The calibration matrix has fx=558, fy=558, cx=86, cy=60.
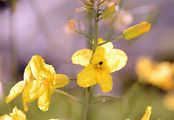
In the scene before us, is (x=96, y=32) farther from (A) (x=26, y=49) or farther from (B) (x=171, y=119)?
(A) (x=26, y=49)

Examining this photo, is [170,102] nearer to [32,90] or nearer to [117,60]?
[117,60]

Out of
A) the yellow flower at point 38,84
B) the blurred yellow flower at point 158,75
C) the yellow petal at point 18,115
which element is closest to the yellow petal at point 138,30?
the yellow flower at point 38,84

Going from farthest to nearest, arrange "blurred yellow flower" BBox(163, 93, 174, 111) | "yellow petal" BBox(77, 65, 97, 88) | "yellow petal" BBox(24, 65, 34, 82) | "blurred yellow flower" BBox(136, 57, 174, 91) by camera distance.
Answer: "blurred yellow flower" BBox(163, 93, 174, 111) < "blurred yellow flower" BBox(136, 57, 174, 91) < "yellow petal" BBox(24, 65, 34, 82) < "yellow petal" BBox(77, 65, 97, 88)

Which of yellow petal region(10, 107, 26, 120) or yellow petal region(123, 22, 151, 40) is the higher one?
yellow petal region(123, 22, 151, 40)

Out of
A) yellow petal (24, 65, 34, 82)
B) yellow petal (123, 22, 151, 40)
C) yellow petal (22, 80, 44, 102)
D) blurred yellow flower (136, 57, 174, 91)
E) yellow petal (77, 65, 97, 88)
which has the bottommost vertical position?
blurred yellow flower (136, 57, 174, 91)

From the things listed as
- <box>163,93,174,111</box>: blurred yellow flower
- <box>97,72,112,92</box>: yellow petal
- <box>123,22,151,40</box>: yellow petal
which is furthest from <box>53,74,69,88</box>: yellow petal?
<box>163,93,174,111</box>: blurred yellow flower

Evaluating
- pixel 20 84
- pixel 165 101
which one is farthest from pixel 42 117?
pixel 20 84

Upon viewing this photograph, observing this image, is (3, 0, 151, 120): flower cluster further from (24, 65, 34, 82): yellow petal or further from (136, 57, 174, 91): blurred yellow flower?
(136, 57, 174, 91): blurred yellow flower
